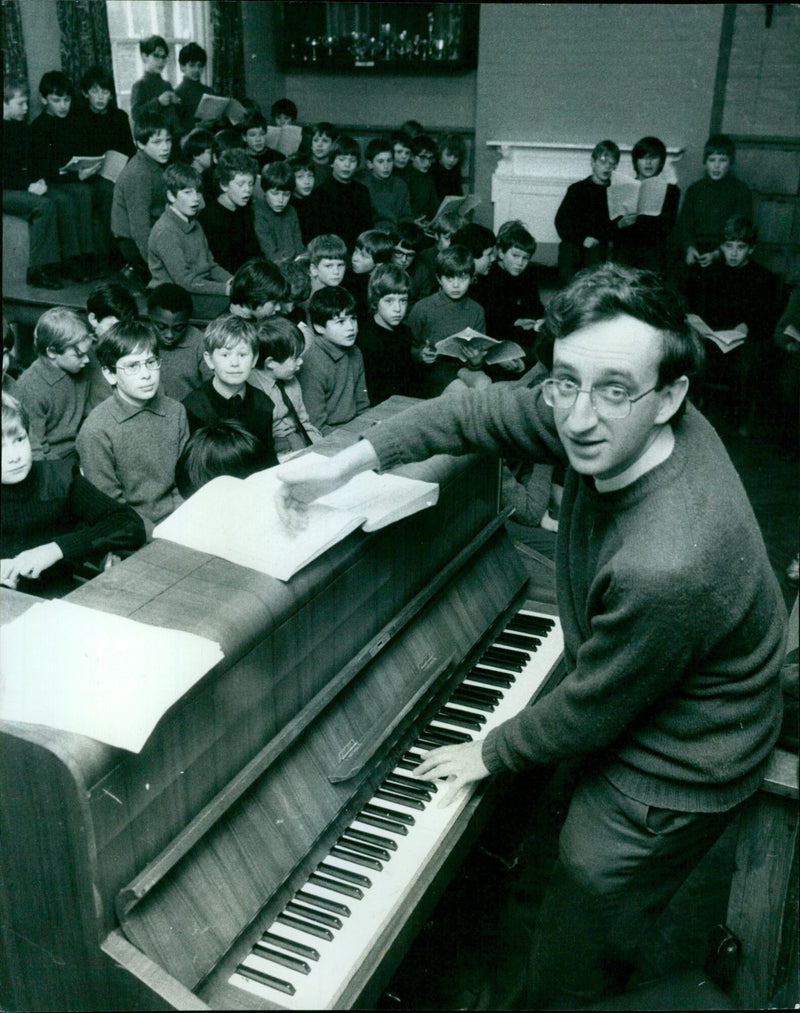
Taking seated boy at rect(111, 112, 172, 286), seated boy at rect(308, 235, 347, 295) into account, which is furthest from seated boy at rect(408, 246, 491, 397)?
seated boy at rect(111, 112, 172, 286)

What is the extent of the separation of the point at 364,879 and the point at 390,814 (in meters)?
0.17

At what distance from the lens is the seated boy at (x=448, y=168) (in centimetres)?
866

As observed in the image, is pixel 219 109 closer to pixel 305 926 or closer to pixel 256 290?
pixel 256 290

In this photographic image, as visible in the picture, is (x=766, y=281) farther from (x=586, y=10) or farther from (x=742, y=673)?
(x=742, y=673)

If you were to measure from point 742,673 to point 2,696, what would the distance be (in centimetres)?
117

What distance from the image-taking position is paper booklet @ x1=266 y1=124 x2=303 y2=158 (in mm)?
8836

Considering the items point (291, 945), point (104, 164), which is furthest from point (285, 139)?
point (291, 945)

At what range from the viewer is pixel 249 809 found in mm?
1741

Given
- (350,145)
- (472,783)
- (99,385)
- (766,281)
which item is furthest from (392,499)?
(350,145)

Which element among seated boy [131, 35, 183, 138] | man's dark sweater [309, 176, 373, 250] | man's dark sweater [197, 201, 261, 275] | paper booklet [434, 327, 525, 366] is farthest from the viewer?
seated boy [131, 35, 183, 138]

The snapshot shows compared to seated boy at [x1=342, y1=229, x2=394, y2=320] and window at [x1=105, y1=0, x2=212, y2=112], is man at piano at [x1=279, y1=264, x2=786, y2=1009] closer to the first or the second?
seated boy at [x1=342, y1=229, x2=394, y2=320]

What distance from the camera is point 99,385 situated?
3992mm

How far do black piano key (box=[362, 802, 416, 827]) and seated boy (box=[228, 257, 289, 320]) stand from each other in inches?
119

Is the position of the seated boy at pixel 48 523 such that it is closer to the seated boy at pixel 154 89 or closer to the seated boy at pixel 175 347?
the seated boy at pixel 175 347
